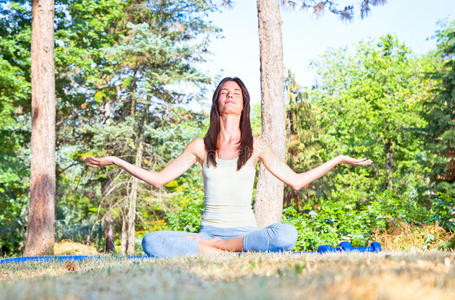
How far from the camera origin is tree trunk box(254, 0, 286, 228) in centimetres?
740

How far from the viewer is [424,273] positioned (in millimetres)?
1907

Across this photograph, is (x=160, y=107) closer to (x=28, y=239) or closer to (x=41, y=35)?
(x=41, y=35)

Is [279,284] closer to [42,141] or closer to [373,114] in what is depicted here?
[42,141]

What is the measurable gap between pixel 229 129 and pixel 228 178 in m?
0.55

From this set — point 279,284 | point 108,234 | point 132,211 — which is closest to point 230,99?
point 279,284

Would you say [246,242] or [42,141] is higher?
[42,141]

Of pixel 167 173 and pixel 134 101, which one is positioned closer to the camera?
pixel 167 173

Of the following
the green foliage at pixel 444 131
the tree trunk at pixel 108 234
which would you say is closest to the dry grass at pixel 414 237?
the green foliage at pixel 444 131

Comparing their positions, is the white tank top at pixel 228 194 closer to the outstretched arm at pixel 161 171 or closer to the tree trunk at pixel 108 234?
the outstretched arm at pixel 161 171

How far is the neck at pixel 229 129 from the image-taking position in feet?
15.0

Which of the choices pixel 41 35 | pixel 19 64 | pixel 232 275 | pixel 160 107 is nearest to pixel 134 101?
pixel 160 107

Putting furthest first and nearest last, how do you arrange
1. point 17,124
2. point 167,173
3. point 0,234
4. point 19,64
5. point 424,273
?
point 0,234
point 17,124
point 19,64
point 167,173
point 424,273

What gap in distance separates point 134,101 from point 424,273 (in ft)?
49.3

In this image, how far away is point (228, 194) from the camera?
14.2 ft
